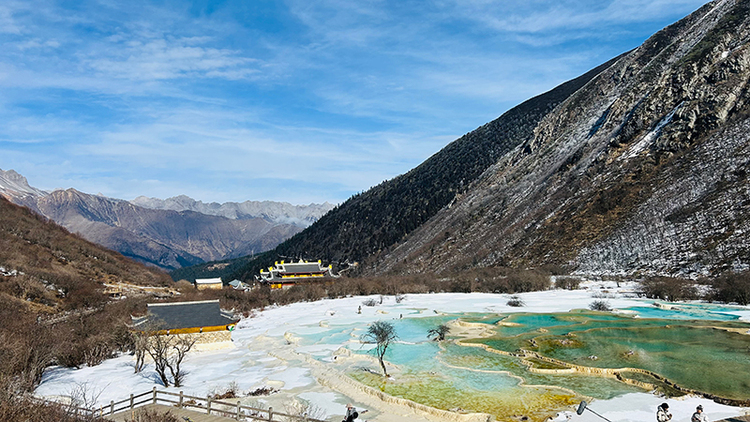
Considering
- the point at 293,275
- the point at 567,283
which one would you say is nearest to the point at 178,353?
the point at 567,283

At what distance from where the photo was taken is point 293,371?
28641 millimetres

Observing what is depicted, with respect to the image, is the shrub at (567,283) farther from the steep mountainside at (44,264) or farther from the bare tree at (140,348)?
the steep mountainside at (44,264)

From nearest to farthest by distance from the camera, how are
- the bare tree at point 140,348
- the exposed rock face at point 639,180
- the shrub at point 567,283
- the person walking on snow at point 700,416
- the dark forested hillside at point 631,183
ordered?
1. the person walking on snow at point 700,416
2. the bare tree at point 140,348
3. the exposed rock face at point 639,180
4. the dark forested hillside at point 631,183
5. the shrub at point 567,283

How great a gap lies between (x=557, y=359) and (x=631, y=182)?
5974 cm

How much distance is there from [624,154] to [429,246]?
50.0m

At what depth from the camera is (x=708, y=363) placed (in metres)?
25.0

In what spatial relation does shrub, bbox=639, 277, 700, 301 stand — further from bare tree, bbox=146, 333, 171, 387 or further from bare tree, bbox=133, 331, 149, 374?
bare tree, bbox=133, 331, 149, 374

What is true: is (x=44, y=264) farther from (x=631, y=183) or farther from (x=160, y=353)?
(x=631, y=183)

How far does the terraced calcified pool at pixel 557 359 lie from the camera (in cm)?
2119

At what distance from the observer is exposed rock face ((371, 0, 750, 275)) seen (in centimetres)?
5900

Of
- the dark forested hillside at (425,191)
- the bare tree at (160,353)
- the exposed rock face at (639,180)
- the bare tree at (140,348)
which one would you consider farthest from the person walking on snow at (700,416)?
the dark forested hillside at (425,191)

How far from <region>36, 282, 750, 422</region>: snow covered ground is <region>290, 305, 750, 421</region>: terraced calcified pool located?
173 centimetres

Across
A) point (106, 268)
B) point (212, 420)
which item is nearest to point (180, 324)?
point (212, 420)

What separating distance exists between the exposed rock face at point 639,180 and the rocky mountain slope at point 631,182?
216 mm
